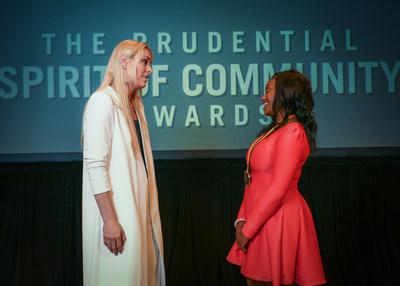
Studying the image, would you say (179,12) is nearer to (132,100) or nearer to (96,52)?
(96,52)

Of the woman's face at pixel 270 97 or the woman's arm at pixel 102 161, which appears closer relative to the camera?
the woman's arm at pixel 102 161

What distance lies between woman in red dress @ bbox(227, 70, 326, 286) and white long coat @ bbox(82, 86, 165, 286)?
40cm

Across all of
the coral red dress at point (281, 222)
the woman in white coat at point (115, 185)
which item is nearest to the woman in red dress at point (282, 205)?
the coral red dress at point (281, 222)

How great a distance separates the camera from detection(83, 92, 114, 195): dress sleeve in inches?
46.1

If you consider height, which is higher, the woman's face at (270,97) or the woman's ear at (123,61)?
the woman's ear at (123,61)

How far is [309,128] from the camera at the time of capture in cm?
138

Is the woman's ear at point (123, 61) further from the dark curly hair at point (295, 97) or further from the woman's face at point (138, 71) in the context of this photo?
the dark curly hair at point (295, 97)

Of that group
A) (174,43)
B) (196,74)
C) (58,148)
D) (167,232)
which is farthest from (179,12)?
(167,232)

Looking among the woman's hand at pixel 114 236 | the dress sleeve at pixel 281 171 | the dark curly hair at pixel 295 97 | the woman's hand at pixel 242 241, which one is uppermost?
the dark curly hair at pixel 295 97

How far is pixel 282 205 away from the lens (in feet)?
4.35

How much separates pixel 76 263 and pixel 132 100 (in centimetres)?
139

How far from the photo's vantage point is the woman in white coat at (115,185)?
119 cm

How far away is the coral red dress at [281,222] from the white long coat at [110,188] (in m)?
0.41

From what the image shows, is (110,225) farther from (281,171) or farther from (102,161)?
(281,171)
